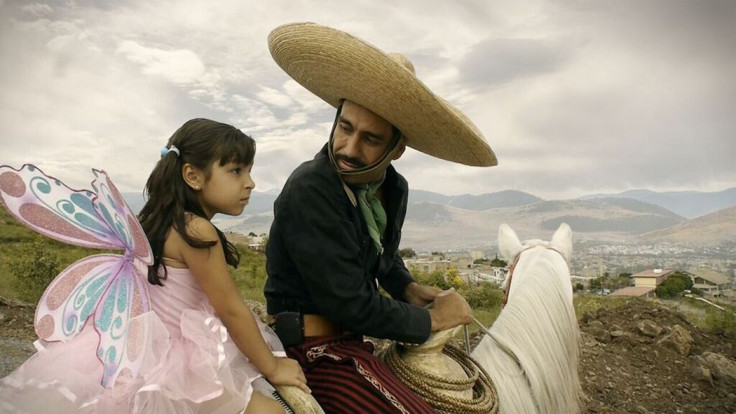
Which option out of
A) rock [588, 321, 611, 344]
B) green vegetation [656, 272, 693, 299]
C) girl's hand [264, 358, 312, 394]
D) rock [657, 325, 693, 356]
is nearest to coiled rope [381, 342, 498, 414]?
girl's hand [264, 358, 312, 394]

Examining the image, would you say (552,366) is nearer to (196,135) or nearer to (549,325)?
(549,325)

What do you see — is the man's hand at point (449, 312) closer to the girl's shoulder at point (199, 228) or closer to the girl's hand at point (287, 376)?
the girl's hand at point (287, 376)

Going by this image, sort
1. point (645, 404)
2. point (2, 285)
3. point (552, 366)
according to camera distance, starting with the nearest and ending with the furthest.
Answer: point (552, 366) → point (645, 404) → point (2, 285)

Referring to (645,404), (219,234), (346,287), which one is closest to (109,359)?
(219,234)

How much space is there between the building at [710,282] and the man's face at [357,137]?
42.0ft

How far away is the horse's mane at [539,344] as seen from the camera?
2.45m

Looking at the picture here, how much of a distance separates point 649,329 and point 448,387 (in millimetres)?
6806

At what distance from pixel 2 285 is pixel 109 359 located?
1071 centimetres

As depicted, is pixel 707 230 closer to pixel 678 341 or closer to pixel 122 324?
pixel 678 341

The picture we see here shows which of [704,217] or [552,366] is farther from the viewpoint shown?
[704,217]

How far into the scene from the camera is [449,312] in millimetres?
2268

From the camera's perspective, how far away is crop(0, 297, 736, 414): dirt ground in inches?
229

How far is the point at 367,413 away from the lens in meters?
1.84

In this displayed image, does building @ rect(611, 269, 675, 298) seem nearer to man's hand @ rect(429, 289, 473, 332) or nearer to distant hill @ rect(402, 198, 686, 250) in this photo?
man's hand @ rect(429, 289, 473, 332)
